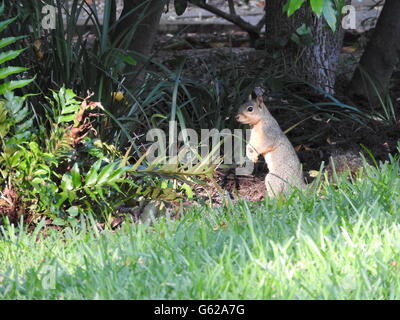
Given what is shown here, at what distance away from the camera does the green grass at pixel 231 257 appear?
315 centimetres

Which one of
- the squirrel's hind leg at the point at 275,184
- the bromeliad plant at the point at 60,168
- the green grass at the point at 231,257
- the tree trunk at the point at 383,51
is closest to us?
the green grass at the point at 231,257

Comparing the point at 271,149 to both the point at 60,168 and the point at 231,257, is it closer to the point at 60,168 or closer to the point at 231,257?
the point at 60,168

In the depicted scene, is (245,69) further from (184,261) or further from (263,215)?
(184,261)

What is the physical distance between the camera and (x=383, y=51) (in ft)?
23.0

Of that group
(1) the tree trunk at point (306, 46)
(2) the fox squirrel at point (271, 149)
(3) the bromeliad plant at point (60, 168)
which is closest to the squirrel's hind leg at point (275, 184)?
(2) the fox squirrel at point (271, 149)

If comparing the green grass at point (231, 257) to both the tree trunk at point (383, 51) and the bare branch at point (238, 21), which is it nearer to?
the tree trunk at point (383, 51)

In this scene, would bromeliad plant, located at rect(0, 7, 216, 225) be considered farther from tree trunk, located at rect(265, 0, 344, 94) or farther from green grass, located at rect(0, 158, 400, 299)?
tree trunk, located at rect(265, 0, 344, 94)

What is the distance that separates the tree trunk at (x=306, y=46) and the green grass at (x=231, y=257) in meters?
2.79

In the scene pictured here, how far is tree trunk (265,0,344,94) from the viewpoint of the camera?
7.00 meters

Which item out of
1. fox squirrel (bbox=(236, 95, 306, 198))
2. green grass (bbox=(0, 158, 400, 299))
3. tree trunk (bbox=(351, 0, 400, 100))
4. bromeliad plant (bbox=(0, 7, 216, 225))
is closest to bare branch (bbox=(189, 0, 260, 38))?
tree trunk (bbox=(351, 0, 400, 100))

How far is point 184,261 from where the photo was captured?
136 inches

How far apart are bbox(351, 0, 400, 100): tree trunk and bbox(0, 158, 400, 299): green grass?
2725 mm

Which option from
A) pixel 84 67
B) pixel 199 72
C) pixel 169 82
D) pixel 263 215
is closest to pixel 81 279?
pixel 263 215
